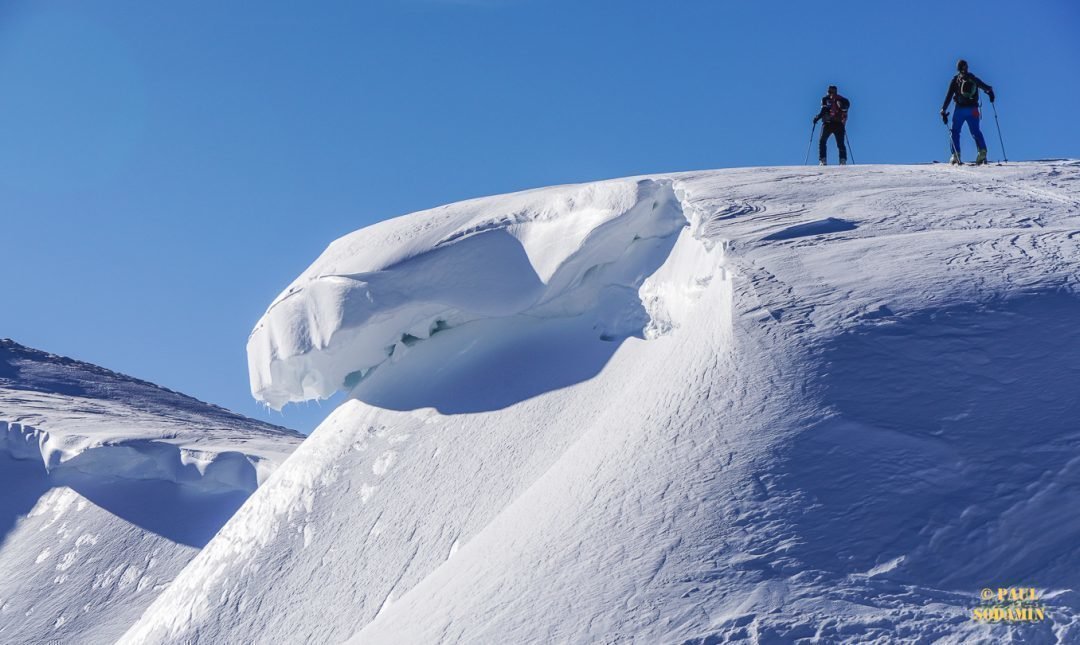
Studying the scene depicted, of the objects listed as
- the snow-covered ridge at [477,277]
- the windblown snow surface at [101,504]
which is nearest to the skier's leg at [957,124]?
the snow-covered ridge at [477,277]

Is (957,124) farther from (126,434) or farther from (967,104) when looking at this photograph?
(126,434)

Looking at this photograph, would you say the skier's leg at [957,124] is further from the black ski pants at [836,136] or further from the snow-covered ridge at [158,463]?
the snow-covered ridge at [158,463]

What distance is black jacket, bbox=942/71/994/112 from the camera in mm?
12773

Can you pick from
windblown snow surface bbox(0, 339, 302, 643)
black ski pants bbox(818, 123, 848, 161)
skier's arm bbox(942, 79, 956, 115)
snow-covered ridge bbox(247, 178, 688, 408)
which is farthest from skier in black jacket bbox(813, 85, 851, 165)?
windblown snow surface bbox(0, 339, 302, 643)

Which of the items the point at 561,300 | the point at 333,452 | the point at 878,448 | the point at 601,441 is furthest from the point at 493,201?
the point at 878,448

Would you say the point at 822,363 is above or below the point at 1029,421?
above

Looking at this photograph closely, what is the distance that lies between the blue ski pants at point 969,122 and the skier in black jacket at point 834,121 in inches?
61.7

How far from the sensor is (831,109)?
1417 cm

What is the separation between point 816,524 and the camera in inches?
234

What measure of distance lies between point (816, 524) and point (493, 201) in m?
5.61

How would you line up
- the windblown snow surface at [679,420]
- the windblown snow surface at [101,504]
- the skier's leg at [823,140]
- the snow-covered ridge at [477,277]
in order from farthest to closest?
the skier's leg at [823,140] < the windblown snow surface at [101,504] < the snow-covered ridge at [477,277] < the windblown snow surface at [679,420]

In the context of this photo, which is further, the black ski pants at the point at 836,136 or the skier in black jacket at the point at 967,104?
the black ski pants at the point at 836,136

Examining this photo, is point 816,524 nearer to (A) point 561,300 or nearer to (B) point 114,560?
(A) point 561,300

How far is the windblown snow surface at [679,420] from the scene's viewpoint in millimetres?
5754
